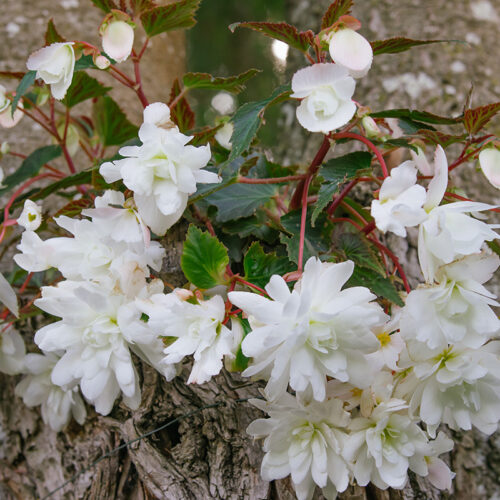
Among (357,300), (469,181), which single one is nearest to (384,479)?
(357,300)

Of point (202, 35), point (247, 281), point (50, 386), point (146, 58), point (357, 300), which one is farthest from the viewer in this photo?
point (202, 35)

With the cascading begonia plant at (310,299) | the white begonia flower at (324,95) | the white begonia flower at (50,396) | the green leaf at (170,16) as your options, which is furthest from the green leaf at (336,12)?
the white begonia flower at (50,396)

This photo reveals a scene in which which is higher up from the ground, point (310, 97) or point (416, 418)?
point (310, 97)

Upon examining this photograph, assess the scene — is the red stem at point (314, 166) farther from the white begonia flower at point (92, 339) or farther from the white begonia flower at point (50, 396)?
the white begonia flower at point (50, 396)

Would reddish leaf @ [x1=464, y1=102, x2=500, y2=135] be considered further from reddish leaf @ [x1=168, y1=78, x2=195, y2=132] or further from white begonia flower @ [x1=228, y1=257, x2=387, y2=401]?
reddish leaf @ [x1=168, y1=78, x2=195, y2=132]

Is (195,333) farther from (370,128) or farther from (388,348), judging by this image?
(370,128)

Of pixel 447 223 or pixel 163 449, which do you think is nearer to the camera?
pixel 447 223

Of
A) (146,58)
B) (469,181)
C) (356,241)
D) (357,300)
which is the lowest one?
(469,181)

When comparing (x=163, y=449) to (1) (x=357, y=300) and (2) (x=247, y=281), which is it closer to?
(2) (x=247, y=281)
